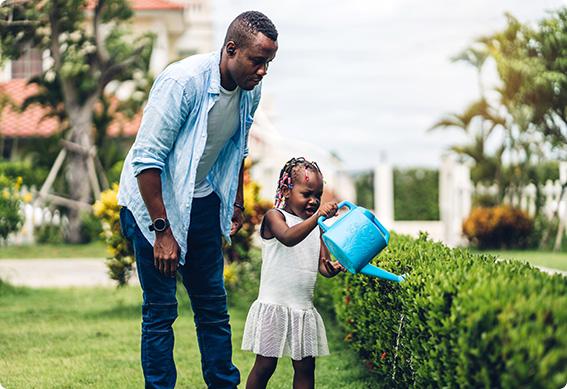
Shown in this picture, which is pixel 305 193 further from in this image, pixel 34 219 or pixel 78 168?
pixel 34 219

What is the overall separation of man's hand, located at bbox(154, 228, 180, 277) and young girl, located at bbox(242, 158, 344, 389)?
58 centimetres

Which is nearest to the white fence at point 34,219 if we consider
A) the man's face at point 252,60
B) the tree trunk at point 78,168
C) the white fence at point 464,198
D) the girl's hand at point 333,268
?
the tree trunk at point 78,168

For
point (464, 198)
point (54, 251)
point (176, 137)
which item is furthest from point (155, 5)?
point (176, 137)

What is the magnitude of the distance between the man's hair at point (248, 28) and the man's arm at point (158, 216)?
67 cm

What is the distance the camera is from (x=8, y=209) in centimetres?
852

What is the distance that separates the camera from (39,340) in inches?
260

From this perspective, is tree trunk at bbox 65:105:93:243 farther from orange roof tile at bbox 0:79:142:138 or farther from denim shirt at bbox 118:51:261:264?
denim shirt at bbox 118:51:261:264

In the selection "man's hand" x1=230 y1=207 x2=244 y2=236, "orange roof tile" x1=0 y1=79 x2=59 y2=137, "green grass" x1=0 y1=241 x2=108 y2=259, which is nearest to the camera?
"man's hand" x1=230 y1=207 x2=244 y2=236

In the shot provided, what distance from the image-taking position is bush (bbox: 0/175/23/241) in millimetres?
8500

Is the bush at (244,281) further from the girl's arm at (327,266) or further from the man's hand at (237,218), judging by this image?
the girl's arm at (327,266)

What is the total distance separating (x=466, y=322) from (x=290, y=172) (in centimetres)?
159

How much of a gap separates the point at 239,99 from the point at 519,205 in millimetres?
13742

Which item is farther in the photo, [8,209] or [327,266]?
[8,209]

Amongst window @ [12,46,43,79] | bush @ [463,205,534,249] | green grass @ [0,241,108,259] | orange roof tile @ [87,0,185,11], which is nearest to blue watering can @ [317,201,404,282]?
green grass @ [0,241,108,259]
